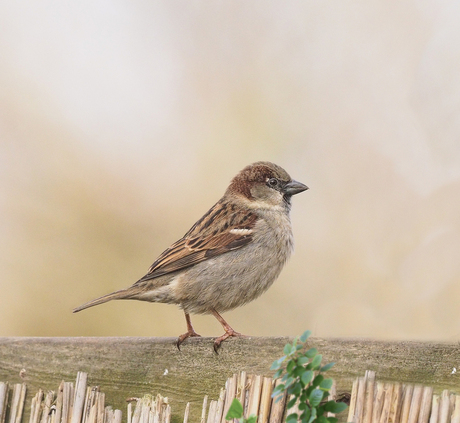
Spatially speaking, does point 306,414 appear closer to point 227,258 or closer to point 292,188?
point 227,258

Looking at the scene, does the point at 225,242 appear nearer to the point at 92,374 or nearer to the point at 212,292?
the point at 212,292

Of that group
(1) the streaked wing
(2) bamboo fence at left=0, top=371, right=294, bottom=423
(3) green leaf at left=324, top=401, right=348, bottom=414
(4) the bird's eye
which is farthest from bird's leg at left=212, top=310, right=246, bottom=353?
(4) the bird's eye

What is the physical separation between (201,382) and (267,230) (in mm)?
1429

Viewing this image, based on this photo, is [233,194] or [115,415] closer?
[115,415]

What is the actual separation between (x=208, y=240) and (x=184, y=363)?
4.40 feet

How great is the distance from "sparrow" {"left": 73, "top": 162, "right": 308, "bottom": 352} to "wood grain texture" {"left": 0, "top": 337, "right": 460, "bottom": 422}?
0.69 meters

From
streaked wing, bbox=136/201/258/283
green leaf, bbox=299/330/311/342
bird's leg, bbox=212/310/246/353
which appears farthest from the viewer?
streaked wing, bbox=136/201/258/283

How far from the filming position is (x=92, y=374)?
2.08 meters

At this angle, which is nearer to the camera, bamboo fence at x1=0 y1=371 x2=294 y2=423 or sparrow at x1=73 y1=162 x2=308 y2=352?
bamboo fence at x1=0 y1=371 x2=294 y2=423

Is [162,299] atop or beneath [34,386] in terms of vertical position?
atop

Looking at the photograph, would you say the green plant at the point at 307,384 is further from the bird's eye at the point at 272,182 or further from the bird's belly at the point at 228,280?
the bird's eye at the point at 272,182

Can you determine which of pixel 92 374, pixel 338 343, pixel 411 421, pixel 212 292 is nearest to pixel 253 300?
pixel 212 292

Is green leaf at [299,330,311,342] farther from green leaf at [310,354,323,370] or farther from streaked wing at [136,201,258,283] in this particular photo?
streaked wing at [136,201,258,283]

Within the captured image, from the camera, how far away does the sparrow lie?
310cm
